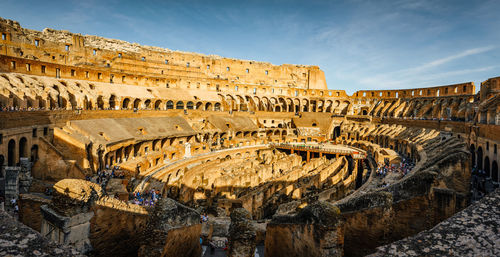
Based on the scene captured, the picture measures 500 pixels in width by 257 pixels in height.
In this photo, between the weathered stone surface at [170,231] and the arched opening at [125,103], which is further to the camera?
the arched opening at [125,103]

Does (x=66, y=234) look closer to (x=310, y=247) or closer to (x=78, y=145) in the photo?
(x=310, y=247)

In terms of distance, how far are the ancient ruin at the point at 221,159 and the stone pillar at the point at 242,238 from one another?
3cm

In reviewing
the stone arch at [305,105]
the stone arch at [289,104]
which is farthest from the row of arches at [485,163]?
the stone arch at [305,105]

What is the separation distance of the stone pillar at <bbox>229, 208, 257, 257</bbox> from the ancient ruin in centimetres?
3

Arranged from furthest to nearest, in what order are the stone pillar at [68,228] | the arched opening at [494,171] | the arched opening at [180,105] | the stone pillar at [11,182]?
the arched opening at [180,105]
the arched opening at [494,171]
the stone pillar at [11,182]
the stone pillar at [68,228]

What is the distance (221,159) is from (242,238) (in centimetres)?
2164

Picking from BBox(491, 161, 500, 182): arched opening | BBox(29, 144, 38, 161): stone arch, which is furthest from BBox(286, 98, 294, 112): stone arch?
BBox(29, 144, 38, 161): stone arch

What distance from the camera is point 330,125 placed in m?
45.9

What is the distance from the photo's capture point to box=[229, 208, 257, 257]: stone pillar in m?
6.43

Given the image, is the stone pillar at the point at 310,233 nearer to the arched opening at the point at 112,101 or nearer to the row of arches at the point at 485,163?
the row of arches at the point at 485,163

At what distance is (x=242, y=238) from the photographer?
21.2 ft

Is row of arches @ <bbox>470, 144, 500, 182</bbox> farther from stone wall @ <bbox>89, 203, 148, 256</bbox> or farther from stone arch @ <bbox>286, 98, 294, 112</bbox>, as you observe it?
stone arch @ <bbox>286, 98, 294, 112</bbox>

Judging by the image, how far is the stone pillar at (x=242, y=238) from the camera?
21.1 ft

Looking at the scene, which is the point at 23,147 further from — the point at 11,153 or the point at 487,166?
the point at 487,166
